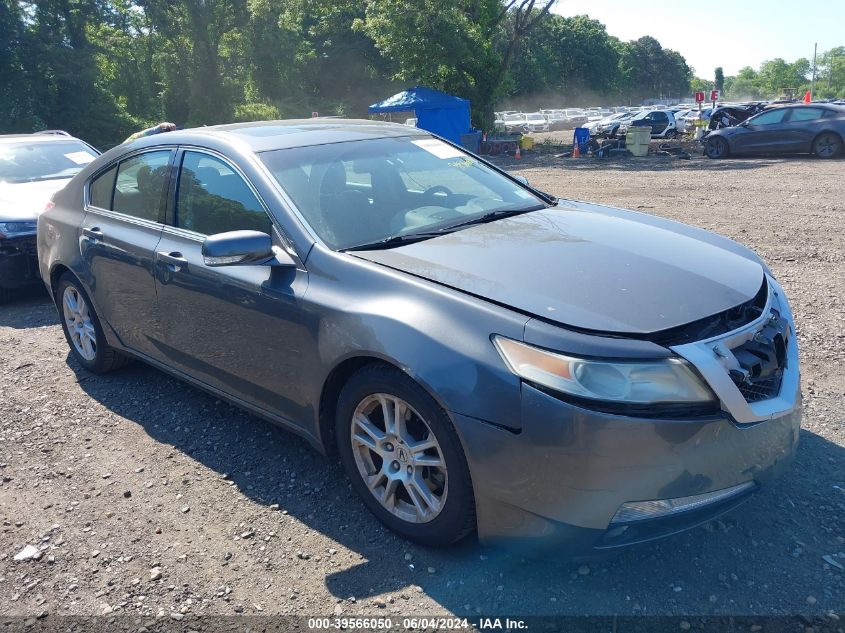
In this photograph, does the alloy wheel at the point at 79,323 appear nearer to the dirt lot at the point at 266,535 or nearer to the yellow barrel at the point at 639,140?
the dirt lot at the point at 266,535

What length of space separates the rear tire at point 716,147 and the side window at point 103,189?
20504 mm

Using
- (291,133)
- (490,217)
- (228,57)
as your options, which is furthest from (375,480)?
(228,57)

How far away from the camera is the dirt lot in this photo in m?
2.79

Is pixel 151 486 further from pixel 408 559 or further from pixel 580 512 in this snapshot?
pixel 580 512

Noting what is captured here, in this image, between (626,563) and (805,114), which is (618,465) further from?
(805,114)

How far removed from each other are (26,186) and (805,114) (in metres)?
19.4

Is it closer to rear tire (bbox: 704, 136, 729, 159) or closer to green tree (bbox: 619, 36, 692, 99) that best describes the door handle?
rear tire (bbox: 704, 136, 729, 159)

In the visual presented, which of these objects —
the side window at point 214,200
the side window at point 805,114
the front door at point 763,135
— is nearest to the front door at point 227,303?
the side window at point 214,200

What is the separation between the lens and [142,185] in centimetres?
450

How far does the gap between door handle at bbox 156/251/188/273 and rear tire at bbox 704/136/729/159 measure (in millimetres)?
20990

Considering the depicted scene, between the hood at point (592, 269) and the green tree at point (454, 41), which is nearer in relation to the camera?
the hood at point (592, 269)

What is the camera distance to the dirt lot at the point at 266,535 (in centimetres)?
279

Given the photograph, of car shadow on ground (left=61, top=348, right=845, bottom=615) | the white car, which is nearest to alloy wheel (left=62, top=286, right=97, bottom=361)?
car shadow on ground (left=61, top=348, right=845, bottom=615)

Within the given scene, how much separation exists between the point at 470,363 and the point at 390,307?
1.54 feet
